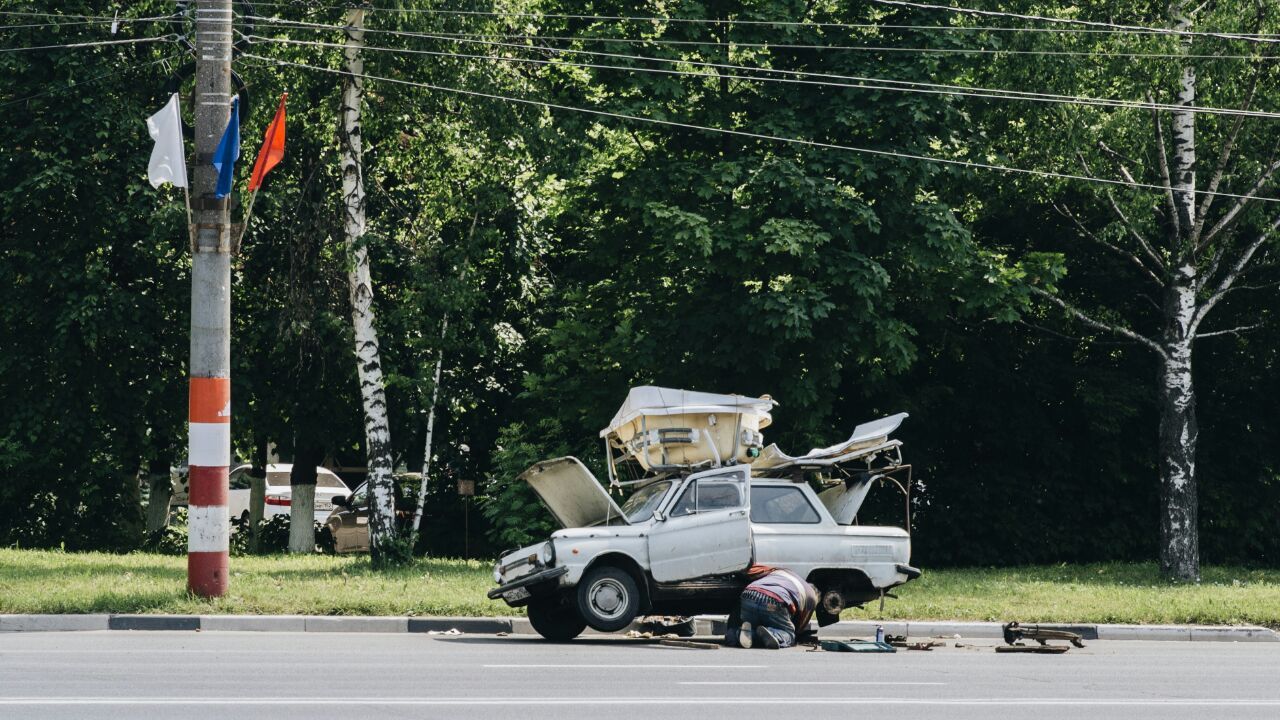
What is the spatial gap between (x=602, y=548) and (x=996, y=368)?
14564mm

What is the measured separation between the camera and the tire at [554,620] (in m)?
14.6

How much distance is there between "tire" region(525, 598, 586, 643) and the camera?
14555 millimetres

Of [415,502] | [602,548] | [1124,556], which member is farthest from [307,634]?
[1124,556]

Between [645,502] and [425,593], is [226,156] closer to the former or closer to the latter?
[425,593]

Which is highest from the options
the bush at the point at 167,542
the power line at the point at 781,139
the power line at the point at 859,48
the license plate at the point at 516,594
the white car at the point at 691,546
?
the power line at the point at 859,48

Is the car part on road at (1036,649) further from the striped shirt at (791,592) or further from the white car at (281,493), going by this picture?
the white car at (281,493)

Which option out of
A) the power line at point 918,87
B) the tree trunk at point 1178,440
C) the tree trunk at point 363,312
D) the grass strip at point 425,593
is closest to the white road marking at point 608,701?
the grass strip at point 425,593

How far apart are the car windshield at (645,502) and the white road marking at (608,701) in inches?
211

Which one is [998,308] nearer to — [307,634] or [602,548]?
[602,548]

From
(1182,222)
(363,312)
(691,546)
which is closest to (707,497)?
(691,546)

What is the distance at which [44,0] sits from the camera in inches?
1001

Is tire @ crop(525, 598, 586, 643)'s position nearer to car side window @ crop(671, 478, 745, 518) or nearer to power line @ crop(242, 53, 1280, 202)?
car side window @ crop(671, 478, 745, 518)

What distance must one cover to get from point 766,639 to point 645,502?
2.47m

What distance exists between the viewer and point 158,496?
3022 centimetres
